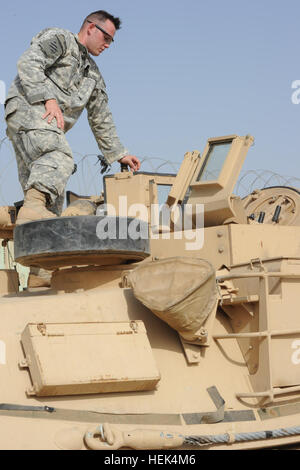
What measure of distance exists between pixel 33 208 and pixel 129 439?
84.6 inches

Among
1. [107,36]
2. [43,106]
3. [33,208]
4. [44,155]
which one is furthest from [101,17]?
[33,208]

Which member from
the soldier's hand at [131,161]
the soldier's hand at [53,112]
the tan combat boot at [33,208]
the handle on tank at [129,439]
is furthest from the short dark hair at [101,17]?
the handle on tank at [129,439]

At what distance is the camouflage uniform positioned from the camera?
636cm

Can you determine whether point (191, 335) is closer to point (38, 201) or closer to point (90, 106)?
point (38, 201)

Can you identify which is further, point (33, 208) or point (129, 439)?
point (33, 208)

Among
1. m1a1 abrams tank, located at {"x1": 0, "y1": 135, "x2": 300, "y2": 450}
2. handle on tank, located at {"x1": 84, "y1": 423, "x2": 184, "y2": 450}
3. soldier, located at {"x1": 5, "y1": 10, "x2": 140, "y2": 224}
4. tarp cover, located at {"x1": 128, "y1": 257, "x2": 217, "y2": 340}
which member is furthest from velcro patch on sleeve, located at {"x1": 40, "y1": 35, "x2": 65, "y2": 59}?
handle on tank, located at {"x1": 84, "y1": 423, "x2": 184, "y2": 450}

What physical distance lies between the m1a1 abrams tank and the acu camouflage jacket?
1.26 metres

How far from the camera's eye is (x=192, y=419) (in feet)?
17.0

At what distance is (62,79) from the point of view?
6797mm

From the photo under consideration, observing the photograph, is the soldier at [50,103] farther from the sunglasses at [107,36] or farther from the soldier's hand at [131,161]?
the soldier's hand at [131,161]

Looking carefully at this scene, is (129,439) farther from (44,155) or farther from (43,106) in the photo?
(43,106)

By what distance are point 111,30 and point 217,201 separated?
172 cm

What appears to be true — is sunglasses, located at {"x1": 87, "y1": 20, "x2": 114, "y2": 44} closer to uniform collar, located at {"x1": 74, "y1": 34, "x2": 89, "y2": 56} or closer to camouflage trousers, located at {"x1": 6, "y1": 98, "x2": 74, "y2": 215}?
uniform collar, located at {"x1": 74, "y1": 34, "x2": 89, "y2": 56}
